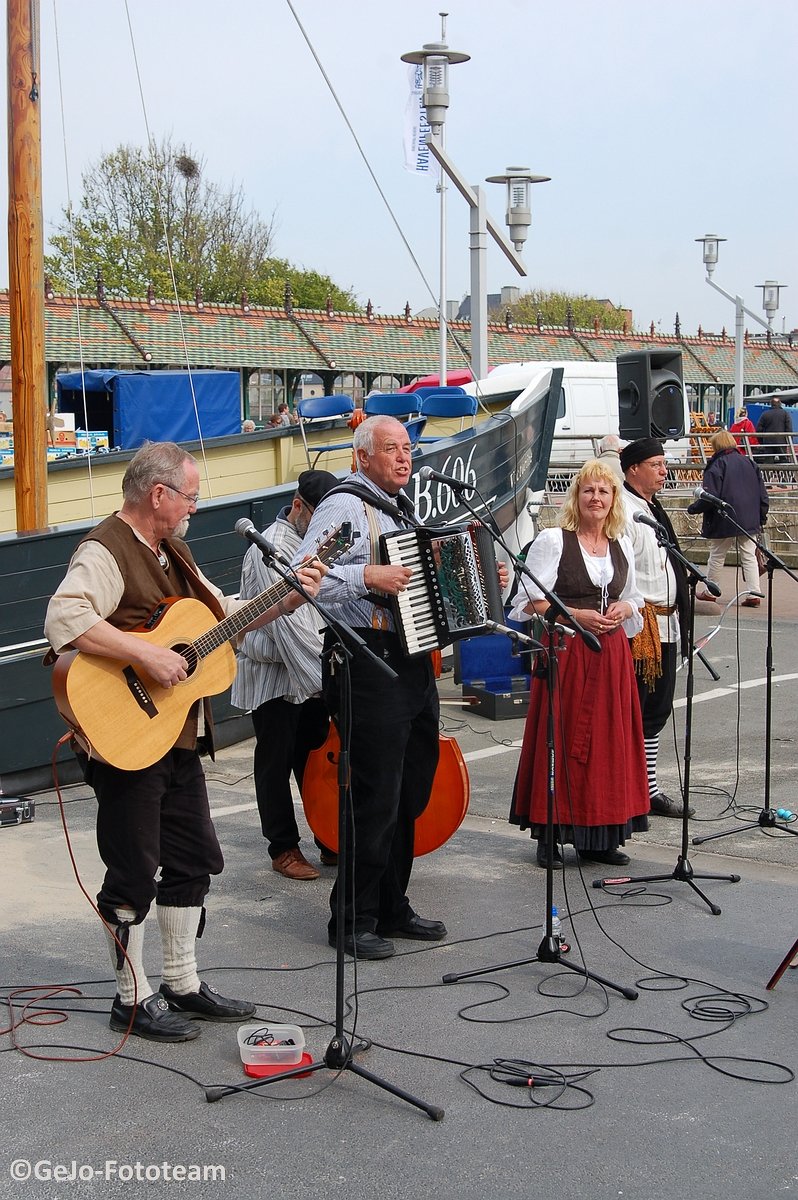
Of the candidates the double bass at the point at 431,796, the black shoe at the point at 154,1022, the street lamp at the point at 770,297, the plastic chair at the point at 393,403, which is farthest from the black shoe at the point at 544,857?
the street lamp at the point at 770,297

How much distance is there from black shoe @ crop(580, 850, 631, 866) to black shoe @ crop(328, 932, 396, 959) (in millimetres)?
1547

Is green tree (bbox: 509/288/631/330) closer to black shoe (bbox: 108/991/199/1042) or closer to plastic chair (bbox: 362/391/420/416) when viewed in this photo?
plastic chair (bbox: 362/391/420/416)

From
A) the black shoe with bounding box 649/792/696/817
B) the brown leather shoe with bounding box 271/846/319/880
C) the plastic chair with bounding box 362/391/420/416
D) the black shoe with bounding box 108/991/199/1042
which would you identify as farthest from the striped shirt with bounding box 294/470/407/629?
the plastic chair with bounding box 362/391/420/416

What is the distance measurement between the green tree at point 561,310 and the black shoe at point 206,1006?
78178 millimetres

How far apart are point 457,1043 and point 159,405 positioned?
1514cm

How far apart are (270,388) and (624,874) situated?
32.4 meters

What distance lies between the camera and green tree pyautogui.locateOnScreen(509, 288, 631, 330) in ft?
271

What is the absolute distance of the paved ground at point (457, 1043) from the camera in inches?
143

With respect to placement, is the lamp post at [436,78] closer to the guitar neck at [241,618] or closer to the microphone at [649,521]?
the microphone at [649,521]

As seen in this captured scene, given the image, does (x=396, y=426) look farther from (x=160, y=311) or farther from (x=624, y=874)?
(x=160, y=311)

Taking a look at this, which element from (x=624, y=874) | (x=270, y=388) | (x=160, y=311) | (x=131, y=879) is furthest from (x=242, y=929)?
(x=270, y=388)

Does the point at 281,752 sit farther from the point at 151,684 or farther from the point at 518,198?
the point at 518,198

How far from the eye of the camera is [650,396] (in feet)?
33.3

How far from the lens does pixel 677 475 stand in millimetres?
26109
